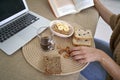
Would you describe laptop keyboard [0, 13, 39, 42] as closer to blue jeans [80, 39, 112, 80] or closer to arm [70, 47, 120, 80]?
arm [70, 47, 120, 80]

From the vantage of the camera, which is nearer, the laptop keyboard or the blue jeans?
the laptop keyboard

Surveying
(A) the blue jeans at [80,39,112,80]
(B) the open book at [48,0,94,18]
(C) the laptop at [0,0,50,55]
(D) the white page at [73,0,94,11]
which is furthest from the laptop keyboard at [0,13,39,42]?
(A) the blue jeans at [80,39,112,80]

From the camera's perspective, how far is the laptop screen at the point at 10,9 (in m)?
0.86

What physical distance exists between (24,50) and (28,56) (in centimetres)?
4

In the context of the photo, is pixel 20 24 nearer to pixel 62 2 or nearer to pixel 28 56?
pixel 28 56

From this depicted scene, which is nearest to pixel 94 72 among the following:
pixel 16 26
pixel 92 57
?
pixel 92 57

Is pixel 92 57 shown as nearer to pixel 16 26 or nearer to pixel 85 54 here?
pixel 85 54

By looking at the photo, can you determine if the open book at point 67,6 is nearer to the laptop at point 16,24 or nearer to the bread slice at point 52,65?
the laptop at point 16,24

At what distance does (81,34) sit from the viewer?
0.87m

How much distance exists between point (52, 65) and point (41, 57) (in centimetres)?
7

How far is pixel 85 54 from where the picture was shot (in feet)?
2.54

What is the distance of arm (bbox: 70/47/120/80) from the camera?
2.50ft

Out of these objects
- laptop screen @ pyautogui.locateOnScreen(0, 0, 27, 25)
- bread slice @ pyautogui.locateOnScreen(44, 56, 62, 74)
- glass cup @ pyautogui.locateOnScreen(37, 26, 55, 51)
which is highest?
laptop screen @ pyautogui.locateOnScreen(0, 0, 27, 25)

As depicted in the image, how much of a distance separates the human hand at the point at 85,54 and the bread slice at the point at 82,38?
4 cm
